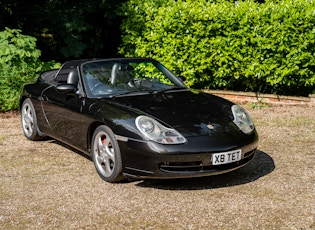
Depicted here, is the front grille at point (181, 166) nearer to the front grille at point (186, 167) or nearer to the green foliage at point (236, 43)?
the front grille at point (186, 167)

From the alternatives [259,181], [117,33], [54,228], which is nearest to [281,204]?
[259,181]

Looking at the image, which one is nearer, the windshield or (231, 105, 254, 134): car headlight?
(231, 105, 254, 134): car headlight

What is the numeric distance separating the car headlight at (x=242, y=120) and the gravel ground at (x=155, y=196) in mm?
536

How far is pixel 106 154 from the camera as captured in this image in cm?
569

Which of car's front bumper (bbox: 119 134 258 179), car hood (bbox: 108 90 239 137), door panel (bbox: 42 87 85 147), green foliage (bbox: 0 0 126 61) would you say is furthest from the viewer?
green foliage (bbox: 0 0 126 61)

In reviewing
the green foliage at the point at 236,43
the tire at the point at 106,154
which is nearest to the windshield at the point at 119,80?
the tire at the point at 106,154

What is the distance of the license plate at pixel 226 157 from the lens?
523cm

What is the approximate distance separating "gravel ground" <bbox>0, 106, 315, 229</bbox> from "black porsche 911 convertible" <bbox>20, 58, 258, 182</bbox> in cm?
24

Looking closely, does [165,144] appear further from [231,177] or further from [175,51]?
[175,51]

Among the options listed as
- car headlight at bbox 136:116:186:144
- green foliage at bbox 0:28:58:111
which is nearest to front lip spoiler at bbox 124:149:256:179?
car headlight at bbox 136:116:186:144

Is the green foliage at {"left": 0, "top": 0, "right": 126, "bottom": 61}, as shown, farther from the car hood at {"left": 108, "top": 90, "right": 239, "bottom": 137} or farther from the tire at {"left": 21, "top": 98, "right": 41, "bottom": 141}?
the car hood at {"left": 108, "top": 90, "right": 239, "bottom": 137}

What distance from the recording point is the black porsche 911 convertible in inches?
205

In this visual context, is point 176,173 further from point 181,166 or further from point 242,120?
point 242,120

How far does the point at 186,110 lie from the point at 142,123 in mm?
613
